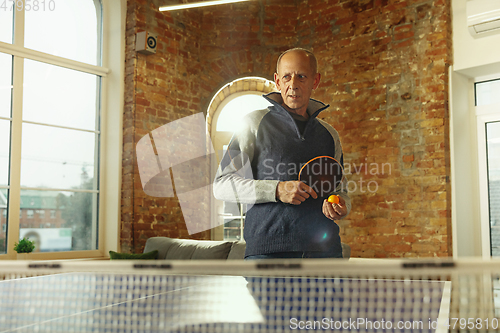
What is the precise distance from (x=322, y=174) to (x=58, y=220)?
404cm

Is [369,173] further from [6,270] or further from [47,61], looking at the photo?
[6,270]

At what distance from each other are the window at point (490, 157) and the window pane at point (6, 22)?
4714mm

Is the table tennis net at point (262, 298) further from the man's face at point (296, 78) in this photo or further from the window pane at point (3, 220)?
the window pane at point (3, 220)

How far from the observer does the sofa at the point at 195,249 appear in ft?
13.4

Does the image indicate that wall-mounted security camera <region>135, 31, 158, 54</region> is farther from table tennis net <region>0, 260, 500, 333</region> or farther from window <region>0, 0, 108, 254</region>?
table tennis net <region>0, 260, 500, 333</region>

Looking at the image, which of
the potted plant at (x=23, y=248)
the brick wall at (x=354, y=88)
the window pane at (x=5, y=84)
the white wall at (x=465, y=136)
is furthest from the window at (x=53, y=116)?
the white wall at (x=465, y=136)

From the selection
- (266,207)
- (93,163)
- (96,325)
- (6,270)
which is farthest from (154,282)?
(93,163)

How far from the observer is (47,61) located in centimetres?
476

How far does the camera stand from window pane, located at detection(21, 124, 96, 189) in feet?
15.0

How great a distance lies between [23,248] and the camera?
13.6 ft

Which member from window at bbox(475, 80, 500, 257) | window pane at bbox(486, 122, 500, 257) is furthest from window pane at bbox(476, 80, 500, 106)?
window pane at bbox(486, 122, 500, 257)

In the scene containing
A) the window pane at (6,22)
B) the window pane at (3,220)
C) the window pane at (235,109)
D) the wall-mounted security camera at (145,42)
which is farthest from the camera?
the window pane at (235,109)

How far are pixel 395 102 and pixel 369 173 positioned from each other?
793 millimetres

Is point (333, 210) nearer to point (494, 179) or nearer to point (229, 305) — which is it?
point (229, 305)
